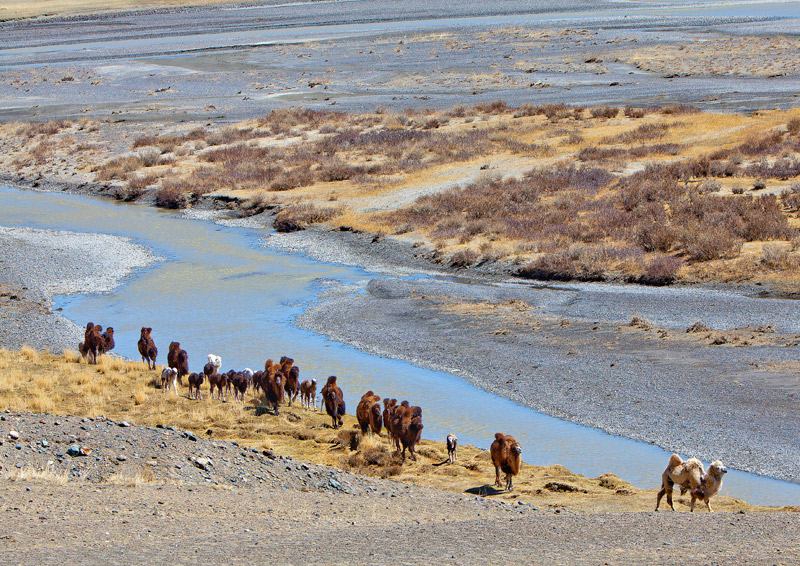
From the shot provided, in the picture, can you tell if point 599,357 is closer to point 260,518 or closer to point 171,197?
point 260,518

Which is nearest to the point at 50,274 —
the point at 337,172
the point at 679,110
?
the point at 337,172

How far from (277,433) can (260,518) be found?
18.1 feet

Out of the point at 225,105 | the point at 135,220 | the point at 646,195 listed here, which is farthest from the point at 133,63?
the point at 646,195

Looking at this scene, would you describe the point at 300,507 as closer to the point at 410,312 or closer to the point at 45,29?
the point at 410,312

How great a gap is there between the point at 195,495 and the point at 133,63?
88.3 m

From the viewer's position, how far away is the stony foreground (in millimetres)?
8508

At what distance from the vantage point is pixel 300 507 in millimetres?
10703

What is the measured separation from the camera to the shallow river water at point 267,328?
585 inches

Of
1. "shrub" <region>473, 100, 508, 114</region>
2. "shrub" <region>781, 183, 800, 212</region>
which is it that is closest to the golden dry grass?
"shrub" <region>781, 183, 800, 212</region>

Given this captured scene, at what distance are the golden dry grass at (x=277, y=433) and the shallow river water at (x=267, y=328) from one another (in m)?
1.14

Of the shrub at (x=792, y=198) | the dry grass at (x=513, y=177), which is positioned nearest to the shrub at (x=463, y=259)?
the dry grass at (x=513, y=177)

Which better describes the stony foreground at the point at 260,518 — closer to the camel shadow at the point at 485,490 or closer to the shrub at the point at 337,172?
the camel shadow at the point at 485,490

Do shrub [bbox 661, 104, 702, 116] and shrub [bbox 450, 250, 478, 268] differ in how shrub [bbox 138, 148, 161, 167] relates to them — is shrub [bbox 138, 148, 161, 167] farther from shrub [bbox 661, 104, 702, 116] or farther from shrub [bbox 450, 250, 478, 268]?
shrub [bbox 661, 104, 702, 116]

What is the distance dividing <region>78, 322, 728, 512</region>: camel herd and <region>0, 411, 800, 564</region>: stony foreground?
0.83m
